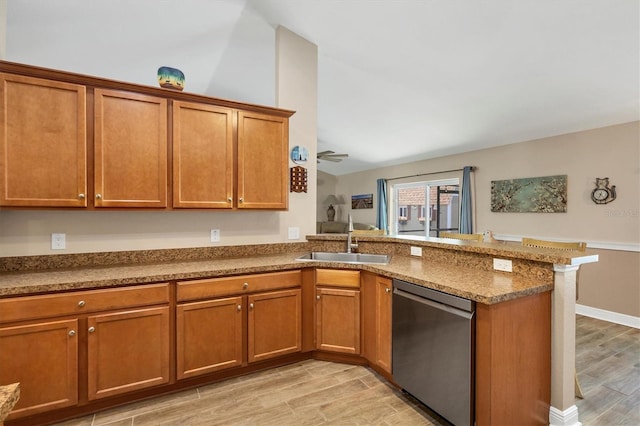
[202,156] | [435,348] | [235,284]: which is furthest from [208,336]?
[435,348]

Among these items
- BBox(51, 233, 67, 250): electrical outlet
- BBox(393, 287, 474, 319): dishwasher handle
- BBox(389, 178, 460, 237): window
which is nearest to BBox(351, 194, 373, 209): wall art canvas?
BBox(389, 178, 460, 237): window

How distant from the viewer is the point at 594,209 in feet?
12.3

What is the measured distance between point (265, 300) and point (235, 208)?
32.7 inches

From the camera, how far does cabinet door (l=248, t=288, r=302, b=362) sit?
240 cm

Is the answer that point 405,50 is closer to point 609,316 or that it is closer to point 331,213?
point 609,316

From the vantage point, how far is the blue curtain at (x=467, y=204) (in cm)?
516

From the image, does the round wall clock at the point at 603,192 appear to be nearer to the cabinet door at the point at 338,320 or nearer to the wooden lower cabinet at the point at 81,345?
the cabinet door at the point at 338,320

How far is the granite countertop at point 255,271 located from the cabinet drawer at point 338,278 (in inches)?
2.2

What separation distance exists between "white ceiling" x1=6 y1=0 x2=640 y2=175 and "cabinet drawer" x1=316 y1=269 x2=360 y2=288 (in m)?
2.28

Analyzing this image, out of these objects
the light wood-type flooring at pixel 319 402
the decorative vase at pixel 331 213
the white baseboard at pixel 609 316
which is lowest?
the light wood-type flooring at pixel 319 402

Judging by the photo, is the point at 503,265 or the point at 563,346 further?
the point at 503,265

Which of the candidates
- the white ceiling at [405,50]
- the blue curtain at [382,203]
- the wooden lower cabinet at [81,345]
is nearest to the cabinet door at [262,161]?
the wooden lower cabinet at [81,345]

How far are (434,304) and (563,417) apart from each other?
98 centimetres

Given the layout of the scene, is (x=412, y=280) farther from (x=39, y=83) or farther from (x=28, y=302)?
(x=39, y=83)
